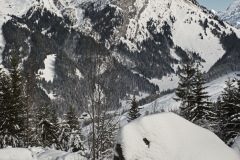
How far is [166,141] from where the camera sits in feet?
16.1

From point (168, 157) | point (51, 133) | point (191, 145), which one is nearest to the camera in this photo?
point (168, 157)

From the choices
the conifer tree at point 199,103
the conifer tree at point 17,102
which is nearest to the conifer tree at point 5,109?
the conifer tree at point 17,102

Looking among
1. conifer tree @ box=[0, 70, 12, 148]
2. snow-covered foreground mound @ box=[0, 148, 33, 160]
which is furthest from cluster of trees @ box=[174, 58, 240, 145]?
snow-covered foreground mound @ box=[0, 148, 33, 160]

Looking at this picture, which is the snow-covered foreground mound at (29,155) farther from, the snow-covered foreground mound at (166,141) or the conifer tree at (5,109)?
the conifer tree at (5,109)

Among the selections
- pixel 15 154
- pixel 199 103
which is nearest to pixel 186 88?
pixel 199 103

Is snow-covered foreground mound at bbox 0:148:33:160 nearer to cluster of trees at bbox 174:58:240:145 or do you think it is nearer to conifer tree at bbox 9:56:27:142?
conifer tree at bbox 9:56:27:142

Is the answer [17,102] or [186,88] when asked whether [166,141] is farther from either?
[186,88]

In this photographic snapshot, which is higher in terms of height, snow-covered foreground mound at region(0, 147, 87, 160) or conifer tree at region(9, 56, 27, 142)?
conifer tree at region(9, 56, 27, 142)

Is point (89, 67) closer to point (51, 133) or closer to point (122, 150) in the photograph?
point (122, 150)

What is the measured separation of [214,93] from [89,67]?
20459 cm

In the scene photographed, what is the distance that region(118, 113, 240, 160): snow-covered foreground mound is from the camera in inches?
188

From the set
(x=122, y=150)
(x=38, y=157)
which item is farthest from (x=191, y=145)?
(x=38, y=157)

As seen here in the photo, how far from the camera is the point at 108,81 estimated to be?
620 cm

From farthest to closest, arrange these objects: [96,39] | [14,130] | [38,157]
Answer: [14,130] < [38,157] < [96,39]
